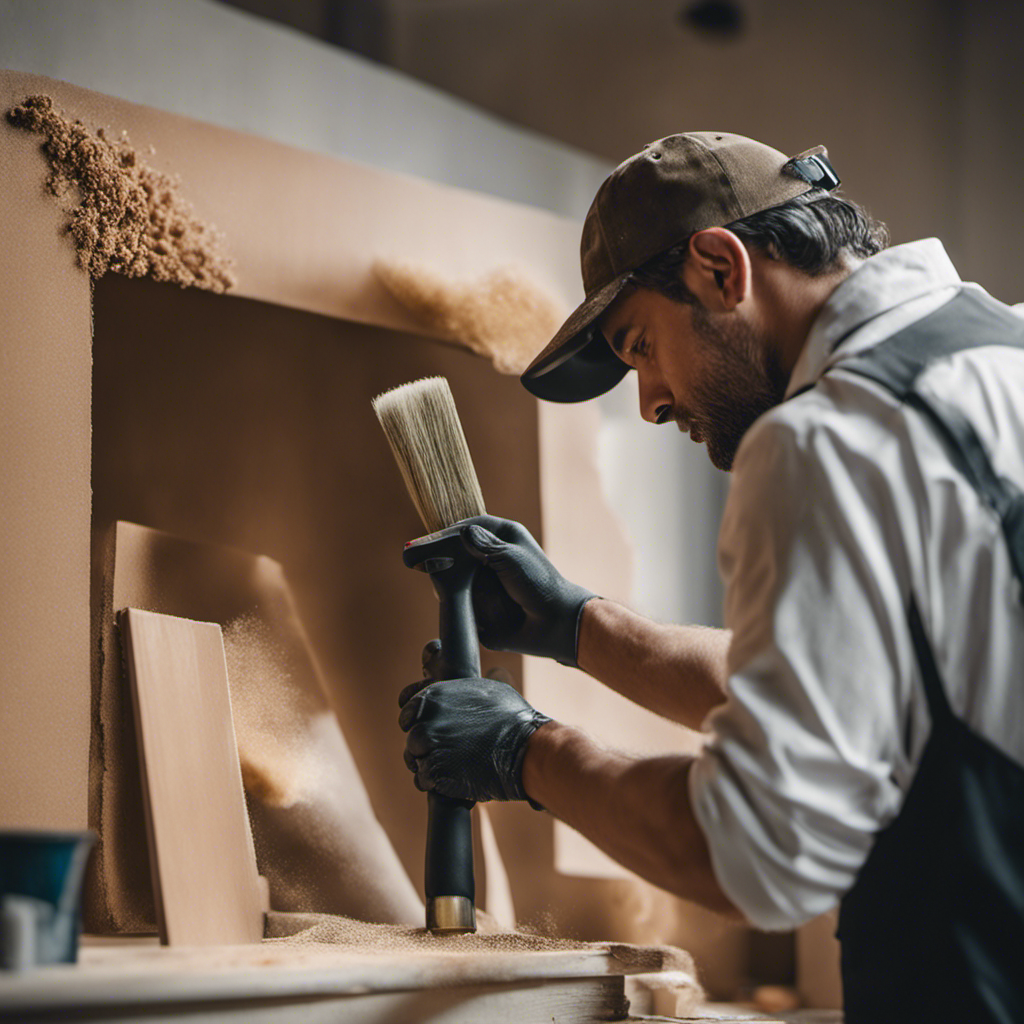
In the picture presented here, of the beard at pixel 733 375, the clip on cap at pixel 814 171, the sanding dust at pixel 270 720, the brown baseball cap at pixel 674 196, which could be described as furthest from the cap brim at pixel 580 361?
the sanding dust at pixel 270 720

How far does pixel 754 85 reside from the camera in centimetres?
231

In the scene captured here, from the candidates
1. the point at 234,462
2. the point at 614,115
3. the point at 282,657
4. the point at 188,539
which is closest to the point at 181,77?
the point at 234,462

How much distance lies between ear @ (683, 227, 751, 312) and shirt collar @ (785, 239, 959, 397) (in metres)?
0.12

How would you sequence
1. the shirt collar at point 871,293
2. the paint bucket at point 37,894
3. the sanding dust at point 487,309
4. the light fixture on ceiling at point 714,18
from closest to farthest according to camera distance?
the paint bucket at point 37,894 < the shirt collar at point 871,293 < the sanding dust at point 487,309 < the light fixture on ceiling at point 714,18

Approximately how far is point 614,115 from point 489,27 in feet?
1.14

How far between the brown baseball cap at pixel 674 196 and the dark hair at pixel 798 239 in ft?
0.04

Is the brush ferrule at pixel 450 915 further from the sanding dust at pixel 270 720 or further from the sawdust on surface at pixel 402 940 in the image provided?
the sanding dust at pixel 270 720

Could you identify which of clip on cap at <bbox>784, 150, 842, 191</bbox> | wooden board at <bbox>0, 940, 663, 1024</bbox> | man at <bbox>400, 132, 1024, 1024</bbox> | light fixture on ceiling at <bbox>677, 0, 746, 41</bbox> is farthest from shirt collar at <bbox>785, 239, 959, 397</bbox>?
light fixture on ceiling at <bbox>677, 0, 746, 41</bbox>

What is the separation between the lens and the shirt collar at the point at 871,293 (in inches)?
40.5

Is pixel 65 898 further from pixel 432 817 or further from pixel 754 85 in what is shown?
pixel 754 85

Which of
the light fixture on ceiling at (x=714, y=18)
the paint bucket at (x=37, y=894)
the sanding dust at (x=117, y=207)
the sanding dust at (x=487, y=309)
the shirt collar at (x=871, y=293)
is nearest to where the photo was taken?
the paint bucket at (x=37, y=894)

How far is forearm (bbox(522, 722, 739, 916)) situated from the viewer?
35.6 inches

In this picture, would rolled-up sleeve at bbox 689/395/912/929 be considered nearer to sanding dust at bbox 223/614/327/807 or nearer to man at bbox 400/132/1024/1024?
man at bbox 400/132/1024/1024

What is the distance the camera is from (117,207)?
1389 mm
